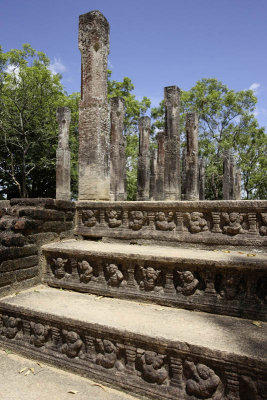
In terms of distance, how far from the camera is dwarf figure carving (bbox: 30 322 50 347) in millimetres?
2480

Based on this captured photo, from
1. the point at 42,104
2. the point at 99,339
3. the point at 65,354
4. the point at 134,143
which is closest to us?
the point at 99,339

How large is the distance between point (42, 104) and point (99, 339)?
1980 centimetres

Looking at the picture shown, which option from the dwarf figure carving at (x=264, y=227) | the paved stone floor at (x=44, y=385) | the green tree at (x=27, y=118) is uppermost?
the green tree at (x=27, y=118)

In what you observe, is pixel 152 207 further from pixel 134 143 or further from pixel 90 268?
pixel 134 143

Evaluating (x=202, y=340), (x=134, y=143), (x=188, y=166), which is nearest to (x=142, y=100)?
(x=134, y=143)

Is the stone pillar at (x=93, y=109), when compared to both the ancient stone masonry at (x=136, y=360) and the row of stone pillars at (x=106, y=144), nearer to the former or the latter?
the row of stone pillars at (x=106, y=144)

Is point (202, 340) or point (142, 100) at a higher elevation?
point (142, 100)

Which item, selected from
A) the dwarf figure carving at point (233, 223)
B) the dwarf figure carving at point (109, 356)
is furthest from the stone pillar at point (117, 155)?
the dwarf figure carving at point (109, 356)

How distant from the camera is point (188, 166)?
14234 millimetres

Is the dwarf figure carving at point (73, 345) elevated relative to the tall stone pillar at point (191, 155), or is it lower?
lower

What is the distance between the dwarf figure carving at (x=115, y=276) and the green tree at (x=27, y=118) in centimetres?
1717

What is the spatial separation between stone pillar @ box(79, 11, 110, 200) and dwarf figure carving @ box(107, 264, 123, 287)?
182cm

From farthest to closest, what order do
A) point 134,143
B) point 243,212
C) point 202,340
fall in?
1. point 134,143
2. point 243,212
3. point 202,340

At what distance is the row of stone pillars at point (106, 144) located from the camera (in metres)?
4.50
